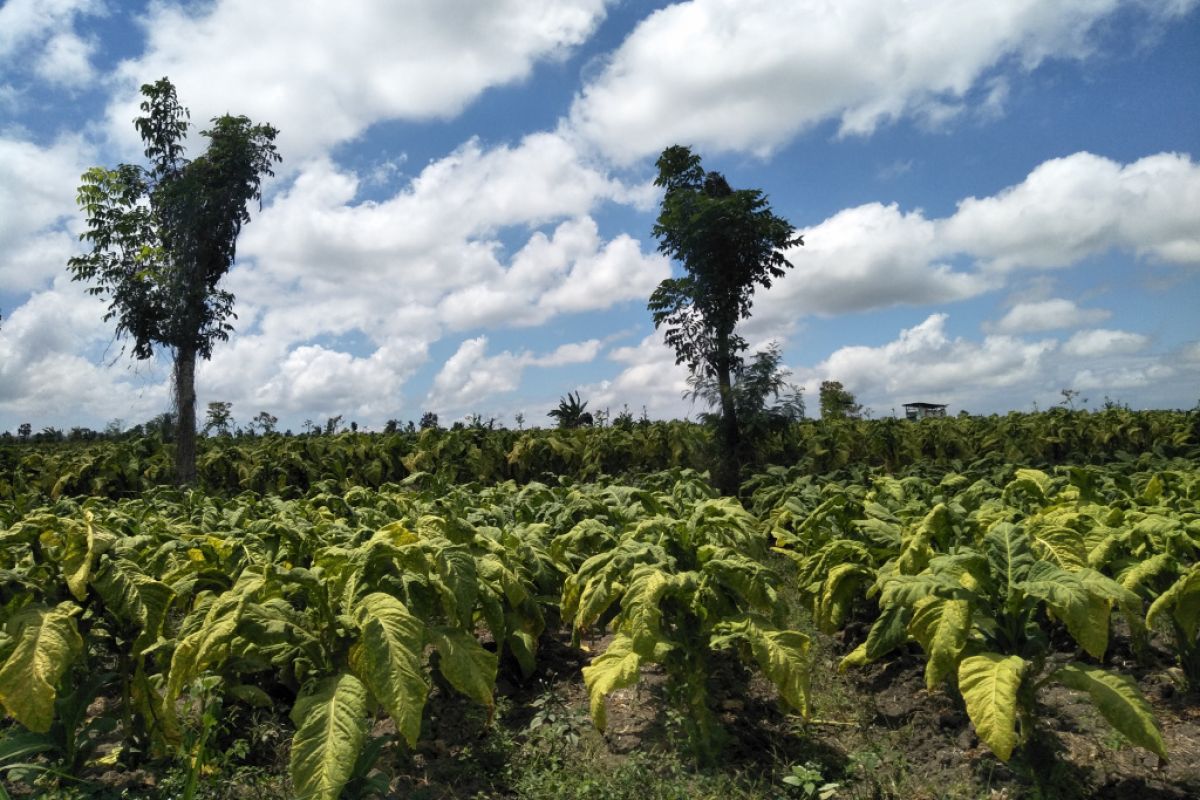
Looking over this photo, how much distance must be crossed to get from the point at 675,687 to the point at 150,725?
7.65 feet

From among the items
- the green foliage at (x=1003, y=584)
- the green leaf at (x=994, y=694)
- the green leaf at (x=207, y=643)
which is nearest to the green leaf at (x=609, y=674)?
the green foliage at (x=1003, y=584)

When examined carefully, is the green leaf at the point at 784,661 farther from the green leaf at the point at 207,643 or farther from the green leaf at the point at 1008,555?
the green leaf at the point at 207,643

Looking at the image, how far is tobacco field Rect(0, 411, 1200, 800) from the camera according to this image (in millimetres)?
2951

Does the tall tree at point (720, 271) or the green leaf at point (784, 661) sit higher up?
the tall tree at point (720, 271)

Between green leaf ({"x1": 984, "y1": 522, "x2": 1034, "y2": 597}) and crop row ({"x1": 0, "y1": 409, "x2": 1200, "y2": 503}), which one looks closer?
green leaf ({"x1": 984, "y1": 522, "x2": 1034, "y2": 597})

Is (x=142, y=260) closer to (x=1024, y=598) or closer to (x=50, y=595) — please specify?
(x=50, y=595)

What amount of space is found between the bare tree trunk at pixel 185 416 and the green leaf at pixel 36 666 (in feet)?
36.5

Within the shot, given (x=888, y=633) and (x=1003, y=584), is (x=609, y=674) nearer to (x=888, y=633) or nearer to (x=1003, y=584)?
(x=888, y=633)

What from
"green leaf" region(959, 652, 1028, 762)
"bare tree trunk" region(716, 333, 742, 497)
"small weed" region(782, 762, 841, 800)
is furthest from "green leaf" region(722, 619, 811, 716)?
"bare tree trunk" region(716, 333, 742, 497)

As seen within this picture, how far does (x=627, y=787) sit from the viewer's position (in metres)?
3.27

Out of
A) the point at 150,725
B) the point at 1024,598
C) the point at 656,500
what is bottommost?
the point at 150,725

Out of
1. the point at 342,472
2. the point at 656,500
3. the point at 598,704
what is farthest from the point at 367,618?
the point at 342,472

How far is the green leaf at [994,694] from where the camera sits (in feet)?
8.77

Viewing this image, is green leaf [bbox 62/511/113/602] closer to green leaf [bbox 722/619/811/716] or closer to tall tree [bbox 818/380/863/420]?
green leaf [bbox 722/619/811/716]
